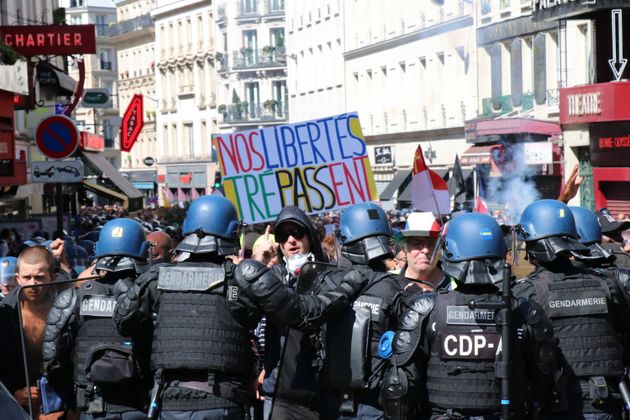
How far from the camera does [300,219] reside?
329 inches

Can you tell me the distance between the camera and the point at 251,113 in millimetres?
74125

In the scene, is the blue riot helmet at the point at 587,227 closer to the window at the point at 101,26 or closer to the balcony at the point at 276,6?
the balcony at the point at 276,6

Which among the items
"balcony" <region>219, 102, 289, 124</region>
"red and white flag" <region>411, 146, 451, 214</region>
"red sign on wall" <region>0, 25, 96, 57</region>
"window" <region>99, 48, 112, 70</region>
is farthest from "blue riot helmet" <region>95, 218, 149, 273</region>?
"window" <region>99, 48, 112, 70</region>

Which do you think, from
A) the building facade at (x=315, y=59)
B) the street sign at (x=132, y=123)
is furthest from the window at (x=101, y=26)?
the street sign at (x=132, y=123)

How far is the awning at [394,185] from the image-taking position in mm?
49694

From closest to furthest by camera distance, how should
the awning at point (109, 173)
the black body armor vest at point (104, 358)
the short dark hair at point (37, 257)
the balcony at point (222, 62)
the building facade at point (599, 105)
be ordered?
the black body armor vest at point (104, 358) < the short dark hair at point (37, 257) < the building facade at point (599, 105) < the awning at point (109, 173) < the balcony at point (222, 62)

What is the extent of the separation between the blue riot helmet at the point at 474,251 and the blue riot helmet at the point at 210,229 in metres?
1.16

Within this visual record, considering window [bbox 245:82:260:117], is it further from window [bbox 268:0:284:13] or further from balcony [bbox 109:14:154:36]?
balcony [bbox 109:14:154:36]

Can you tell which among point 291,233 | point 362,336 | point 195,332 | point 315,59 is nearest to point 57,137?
point 291,233

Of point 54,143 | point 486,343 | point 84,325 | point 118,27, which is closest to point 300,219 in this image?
point 84,325

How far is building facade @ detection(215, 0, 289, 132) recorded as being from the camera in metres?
73.3

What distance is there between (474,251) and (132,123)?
5407 cm

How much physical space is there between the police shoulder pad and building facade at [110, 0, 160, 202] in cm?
8094

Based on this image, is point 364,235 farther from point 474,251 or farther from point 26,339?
point 26,339
